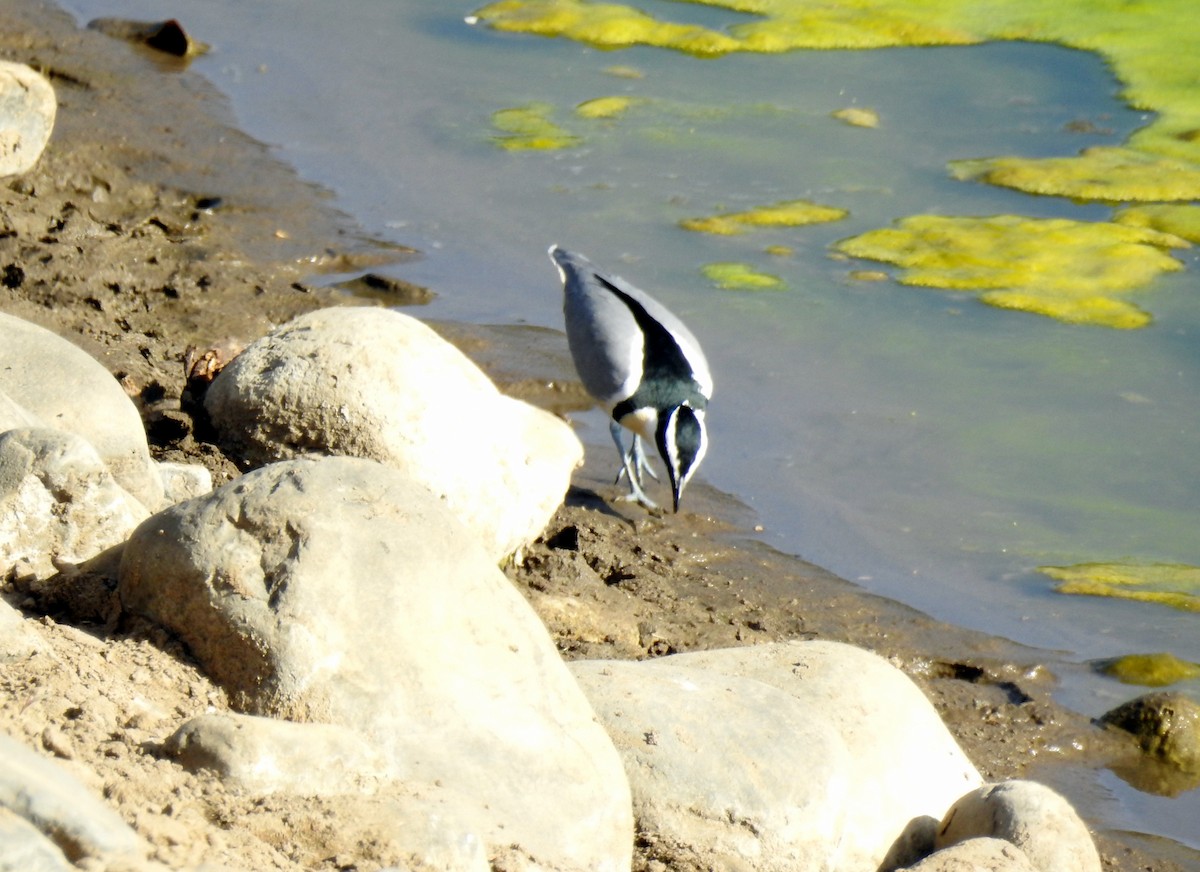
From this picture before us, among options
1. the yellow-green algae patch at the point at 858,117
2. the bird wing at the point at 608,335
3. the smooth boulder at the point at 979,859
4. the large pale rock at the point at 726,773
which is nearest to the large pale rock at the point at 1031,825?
the smooth boulder at the point at 979,859

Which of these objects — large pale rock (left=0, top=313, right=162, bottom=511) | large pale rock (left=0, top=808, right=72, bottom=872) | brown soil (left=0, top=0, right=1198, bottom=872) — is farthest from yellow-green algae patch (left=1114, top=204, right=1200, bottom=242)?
large pale rock (left=0, top=808, right=72, bottom=872)

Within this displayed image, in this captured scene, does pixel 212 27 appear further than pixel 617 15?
No

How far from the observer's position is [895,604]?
516 centimetres

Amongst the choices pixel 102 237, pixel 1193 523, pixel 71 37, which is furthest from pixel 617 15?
pixel 1193 523

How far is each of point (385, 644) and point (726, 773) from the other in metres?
0.82

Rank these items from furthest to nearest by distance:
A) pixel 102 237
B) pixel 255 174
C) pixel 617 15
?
pixel 617 15 < pixel 255 174 < pixel 102 237

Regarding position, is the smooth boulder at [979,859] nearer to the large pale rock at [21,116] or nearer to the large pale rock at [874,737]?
the large pale rock at [874,737]

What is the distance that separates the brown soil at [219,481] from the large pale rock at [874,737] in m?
0.73

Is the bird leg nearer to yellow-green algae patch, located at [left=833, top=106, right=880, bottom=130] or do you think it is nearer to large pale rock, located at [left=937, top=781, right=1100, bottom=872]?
large pale rock, located at [left=937, top=781, right=1100, bottom=872]

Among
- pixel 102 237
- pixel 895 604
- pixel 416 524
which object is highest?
pixel 416 524

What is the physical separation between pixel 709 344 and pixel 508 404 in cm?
255

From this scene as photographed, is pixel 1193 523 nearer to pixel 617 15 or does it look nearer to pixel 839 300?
pixel 839 300

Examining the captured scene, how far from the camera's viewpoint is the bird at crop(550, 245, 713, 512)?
552 centimetres

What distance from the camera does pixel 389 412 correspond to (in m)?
4.20
